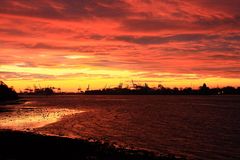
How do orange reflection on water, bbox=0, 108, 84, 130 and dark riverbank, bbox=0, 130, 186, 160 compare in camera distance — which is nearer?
dark riverbank, bbox=0, 130, 186, 160

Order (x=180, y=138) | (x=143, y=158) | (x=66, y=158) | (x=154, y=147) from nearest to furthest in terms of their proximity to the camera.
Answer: (x=66, y=158) < (x=143, y=158) < (x=154, y=147) < (x=180, y=138)

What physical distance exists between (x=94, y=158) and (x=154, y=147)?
1232 cm

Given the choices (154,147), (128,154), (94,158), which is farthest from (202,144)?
(94,158)

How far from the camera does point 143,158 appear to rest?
2714 centimetres

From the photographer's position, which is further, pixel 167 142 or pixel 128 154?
pixel 167 142

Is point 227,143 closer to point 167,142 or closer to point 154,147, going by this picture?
point 167,142

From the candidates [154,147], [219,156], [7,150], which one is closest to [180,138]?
[154,147]

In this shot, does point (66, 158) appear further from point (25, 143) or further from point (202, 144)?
point (202, 144)

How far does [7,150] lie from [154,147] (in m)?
15.7

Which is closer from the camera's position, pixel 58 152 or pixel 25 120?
pixel 58 152

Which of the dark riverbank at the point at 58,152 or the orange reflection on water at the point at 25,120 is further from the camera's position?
the orange reflection on water at the point at 25,120

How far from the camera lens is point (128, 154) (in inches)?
1126

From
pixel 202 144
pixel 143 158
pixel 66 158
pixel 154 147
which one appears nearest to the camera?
pixel 66 158

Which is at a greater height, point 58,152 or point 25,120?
point 25,120
